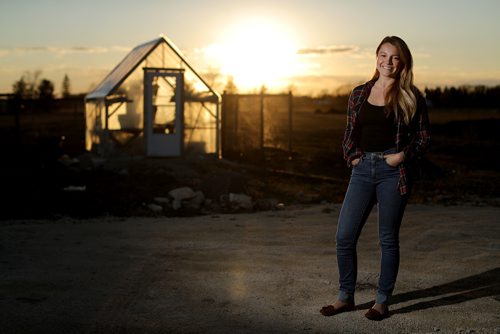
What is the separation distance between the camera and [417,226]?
10195 mm

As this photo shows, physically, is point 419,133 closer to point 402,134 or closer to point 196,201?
point 402,134

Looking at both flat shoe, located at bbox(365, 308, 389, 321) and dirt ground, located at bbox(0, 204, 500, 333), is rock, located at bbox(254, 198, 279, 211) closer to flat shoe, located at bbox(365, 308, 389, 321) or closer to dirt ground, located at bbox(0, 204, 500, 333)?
dirt ground, located at bbox(0, 204, 500, 333)

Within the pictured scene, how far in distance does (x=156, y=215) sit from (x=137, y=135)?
9.04m

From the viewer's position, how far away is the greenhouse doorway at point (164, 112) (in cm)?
2100

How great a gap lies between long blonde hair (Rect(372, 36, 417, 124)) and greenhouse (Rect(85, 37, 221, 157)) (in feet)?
53.4

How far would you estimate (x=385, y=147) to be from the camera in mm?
5094

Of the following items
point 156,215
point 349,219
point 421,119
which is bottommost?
point 156,215

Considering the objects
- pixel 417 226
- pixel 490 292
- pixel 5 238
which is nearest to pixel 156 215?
pixel 5 238

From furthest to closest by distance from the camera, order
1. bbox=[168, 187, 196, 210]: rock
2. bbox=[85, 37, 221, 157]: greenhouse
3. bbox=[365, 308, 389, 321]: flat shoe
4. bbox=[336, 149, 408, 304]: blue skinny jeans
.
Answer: bbox=[85, 37, 221, 157]: greenhouse
bbox=[168, 187, 196, 210]: rock
bbox=[365, 308, 389, 321]: flat shoe
bbox=[336, 149, 408, 304]: blue skinny jeans

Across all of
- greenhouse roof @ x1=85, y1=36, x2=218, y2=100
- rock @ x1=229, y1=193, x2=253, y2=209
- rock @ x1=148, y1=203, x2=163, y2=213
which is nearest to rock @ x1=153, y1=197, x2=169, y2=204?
rock @ x1=148, y1=203, x2=163, y2=213

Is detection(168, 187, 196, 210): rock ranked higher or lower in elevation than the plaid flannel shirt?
lower

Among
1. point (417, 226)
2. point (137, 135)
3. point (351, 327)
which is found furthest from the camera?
point (137, 135)

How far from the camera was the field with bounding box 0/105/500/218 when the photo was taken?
13.3m

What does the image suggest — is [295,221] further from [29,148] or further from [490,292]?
[29,148]
